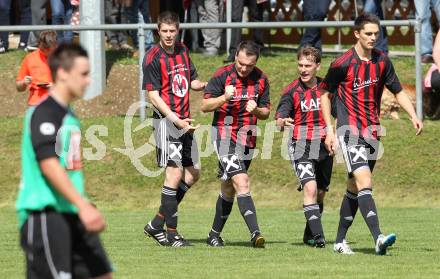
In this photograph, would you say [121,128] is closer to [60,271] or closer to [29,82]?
[29,82]

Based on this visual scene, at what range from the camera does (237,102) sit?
37.6ft

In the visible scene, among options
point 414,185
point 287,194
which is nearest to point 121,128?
point 287,194

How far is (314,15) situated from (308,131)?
22.6 feet

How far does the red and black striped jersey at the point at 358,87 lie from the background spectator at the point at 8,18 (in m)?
10.4

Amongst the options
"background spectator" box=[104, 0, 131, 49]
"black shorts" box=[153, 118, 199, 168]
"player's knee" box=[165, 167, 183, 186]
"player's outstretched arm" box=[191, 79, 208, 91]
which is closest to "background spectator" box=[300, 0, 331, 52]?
"background spectator" box=[104, 0, 131, 49]

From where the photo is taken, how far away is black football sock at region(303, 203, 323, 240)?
11.3 m

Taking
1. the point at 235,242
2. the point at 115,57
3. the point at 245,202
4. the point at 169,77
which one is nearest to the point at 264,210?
the point at 235,242

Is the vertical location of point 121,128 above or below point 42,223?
below

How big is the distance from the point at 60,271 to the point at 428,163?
10416 millimetres

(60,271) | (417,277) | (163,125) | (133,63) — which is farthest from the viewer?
(133,63)

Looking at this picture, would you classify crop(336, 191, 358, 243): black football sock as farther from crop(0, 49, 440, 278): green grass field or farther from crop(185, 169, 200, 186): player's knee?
crop(185, 169, 200, 186): player's knee

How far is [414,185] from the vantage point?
15812 millimetres

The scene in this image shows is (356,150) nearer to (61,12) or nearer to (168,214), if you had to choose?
(168,214)

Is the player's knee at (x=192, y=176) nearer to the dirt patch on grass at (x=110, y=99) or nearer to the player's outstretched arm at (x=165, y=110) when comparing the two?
the player's outstretched arm at (x=165, y=110)
